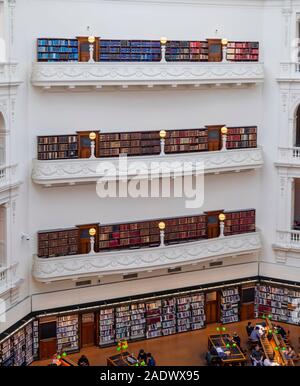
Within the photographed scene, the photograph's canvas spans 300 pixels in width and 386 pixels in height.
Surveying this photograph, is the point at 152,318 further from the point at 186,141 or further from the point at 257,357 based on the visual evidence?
the point at 186,141

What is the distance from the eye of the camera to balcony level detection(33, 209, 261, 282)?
1448 centimetres

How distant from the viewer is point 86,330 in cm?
1546

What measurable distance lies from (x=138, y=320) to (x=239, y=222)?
13.5ft

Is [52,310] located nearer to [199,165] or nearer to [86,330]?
[86,330]

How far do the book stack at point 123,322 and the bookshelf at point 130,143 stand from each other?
419 centimetres

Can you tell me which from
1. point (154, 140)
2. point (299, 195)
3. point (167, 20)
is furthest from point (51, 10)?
point (299, 195)

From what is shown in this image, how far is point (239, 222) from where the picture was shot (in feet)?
56.1

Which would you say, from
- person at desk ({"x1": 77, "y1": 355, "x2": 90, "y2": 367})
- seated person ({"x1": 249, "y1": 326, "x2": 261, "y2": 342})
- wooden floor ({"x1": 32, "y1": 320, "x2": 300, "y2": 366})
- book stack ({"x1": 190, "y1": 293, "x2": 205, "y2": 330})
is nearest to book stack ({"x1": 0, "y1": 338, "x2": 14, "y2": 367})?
wooden floor ({"x1": 32, "y1": 320, "x2": 300, "y2": 366})

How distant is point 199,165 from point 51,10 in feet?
18.0

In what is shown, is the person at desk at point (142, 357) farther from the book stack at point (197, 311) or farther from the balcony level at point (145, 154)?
the balcony level at point (145, 154)

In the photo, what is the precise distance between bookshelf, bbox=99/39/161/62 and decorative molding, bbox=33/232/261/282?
4.98 metres

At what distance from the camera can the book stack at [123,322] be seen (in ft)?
51.5

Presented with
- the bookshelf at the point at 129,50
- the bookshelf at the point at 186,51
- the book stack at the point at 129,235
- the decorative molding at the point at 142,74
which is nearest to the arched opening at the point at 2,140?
the decorative molding at the point at 142,74

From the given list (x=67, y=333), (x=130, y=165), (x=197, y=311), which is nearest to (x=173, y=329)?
(x=197, y=311)
